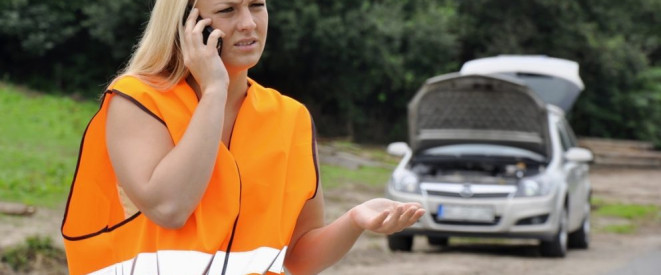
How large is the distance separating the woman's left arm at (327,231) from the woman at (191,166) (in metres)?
0.01

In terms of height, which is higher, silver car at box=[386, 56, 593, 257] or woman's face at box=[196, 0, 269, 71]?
woman's face at box=[196, 0, 269, 71]

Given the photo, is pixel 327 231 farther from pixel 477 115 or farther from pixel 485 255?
pixel 477 115

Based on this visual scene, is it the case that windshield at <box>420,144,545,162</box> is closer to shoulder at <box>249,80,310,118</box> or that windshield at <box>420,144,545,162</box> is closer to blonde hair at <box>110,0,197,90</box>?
shoulder at <box>249,80,310,118</box>

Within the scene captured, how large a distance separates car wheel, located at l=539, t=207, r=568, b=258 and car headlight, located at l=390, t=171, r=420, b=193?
165 cm

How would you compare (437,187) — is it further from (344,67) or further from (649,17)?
(649,17)

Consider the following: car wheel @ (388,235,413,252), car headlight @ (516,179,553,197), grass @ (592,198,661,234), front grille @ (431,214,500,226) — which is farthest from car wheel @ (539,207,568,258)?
grass @ (592,198,661,234)

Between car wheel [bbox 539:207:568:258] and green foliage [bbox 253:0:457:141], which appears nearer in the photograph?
car wheel [bbox 539:207:568:258]

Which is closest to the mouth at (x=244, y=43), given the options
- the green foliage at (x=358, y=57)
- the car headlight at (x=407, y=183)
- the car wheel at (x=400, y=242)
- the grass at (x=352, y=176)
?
the car headlight at (x=407, y=183)

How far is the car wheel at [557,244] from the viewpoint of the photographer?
13.8m

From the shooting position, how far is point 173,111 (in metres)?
2.59

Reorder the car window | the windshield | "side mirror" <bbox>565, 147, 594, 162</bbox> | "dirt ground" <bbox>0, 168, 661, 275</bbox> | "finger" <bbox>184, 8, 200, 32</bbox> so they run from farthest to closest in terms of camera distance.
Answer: the car window → "side mirror" <bbox>565, 147, 594, 162</bbox> → the windshield → "dirt ground" <bbox>0, 168, 661, 275</bbox> → "finger" <bbox>184, 8, 200, 32</bbox>

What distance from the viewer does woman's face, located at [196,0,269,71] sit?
2674 millimetres

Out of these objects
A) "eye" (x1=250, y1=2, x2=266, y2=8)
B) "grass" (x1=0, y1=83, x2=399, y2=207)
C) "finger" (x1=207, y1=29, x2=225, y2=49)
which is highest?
"eye" (x1=250, y1=2, x2=266, y2=8)

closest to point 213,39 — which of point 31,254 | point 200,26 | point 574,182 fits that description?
point 200,26
